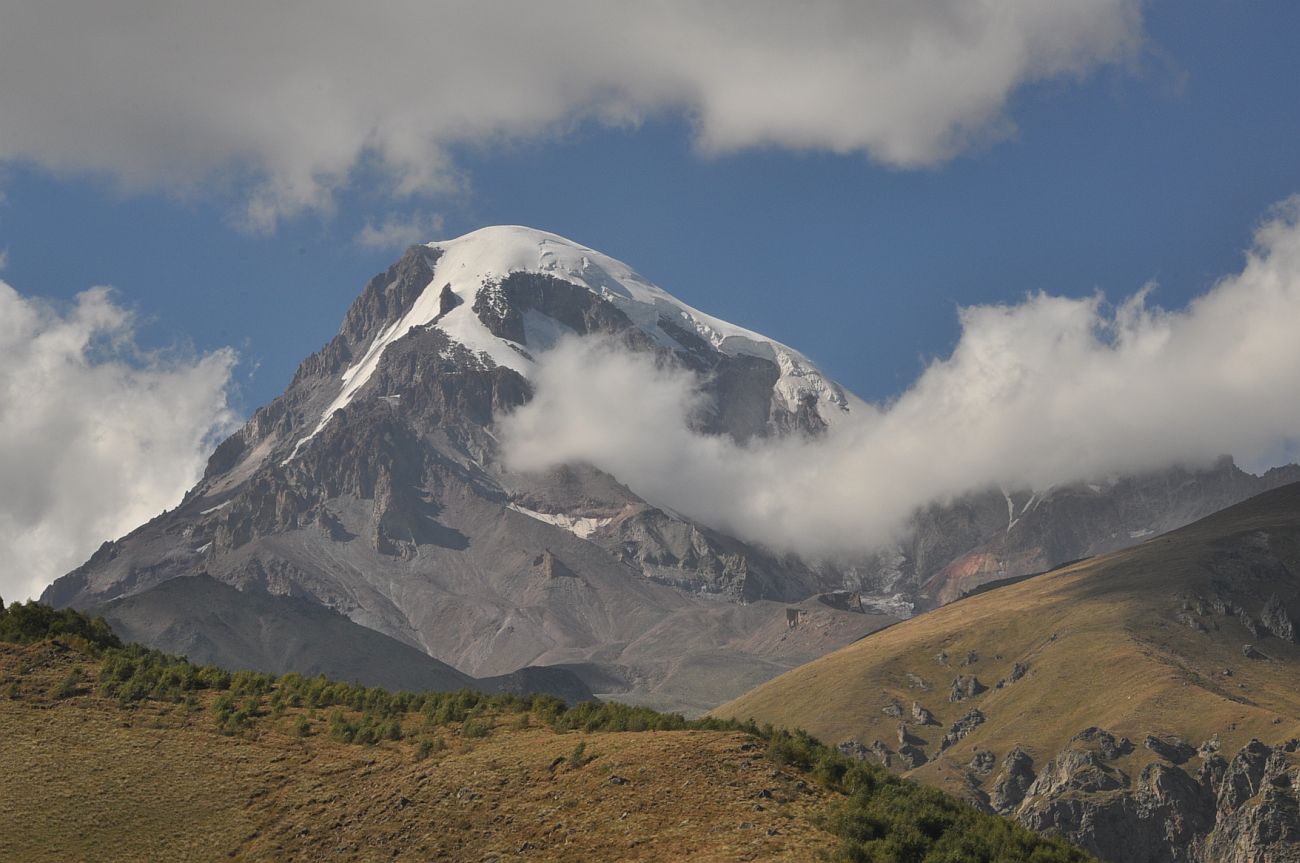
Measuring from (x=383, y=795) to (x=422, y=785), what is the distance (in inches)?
77.4

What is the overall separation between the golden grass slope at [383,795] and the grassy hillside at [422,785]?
0.12 m

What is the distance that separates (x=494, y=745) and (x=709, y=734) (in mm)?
11984

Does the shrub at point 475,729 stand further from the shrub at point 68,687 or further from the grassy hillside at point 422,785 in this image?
the shrub at point 68,687

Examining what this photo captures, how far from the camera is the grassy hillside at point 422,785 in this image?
2539 inches

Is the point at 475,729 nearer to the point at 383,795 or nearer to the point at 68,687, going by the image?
the point at 383,795

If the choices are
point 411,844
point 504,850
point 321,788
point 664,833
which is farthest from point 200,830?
point 664,833

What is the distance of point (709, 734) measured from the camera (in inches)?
2987

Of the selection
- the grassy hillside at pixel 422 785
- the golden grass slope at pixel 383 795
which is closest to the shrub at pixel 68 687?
the grassy hillside at pixel 422 785

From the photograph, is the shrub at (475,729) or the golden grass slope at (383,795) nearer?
the golden grass slope at (383,795)

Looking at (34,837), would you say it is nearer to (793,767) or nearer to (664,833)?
(664,833)

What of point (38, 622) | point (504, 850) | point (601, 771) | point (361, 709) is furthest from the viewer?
point (38, 622)

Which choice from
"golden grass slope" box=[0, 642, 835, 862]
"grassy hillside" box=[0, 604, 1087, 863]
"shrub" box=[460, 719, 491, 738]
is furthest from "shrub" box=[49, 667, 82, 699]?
"shrub" box=[460, 719, 491, 738]

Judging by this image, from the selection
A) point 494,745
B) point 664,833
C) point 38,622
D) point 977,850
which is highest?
point 38,622

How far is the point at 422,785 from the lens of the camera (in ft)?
241
